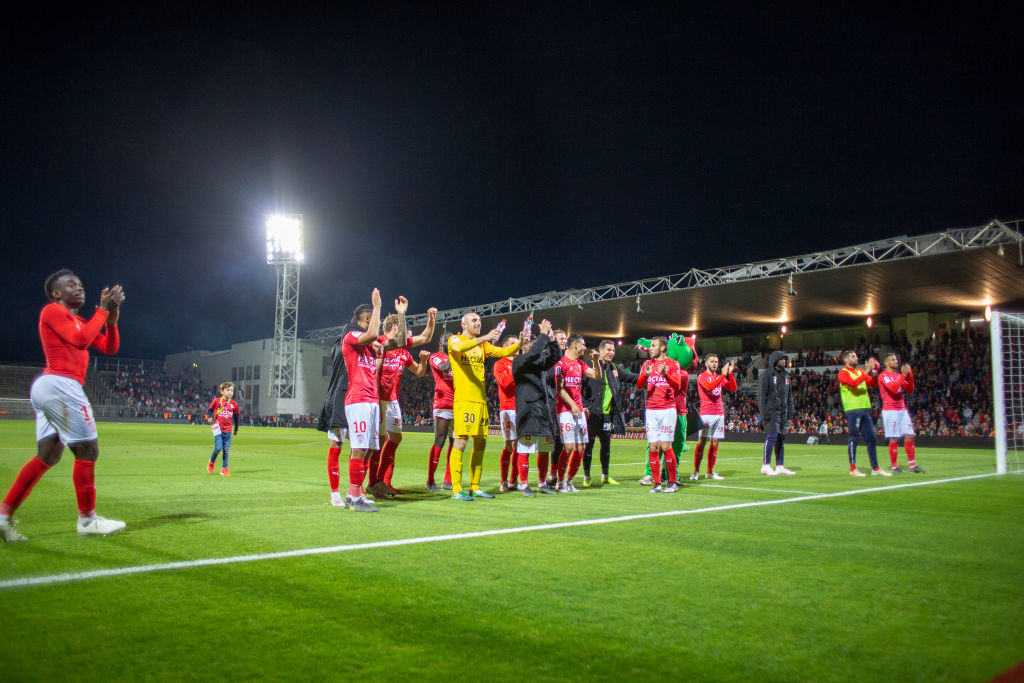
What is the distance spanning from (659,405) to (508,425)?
208 cm

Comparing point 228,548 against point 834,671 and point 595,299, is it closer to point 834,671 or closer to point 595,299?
point 834,671

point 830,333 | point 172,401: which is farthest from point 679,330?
point 172,401

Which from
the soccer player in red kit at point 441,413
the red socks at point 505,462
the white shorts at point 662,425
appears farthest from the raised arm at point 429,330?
the white shorts at point 662,425

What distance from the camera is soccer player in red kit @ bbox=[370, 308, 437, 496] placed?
766 cm

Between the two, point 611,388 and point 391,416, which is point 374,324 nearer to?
point 391,416

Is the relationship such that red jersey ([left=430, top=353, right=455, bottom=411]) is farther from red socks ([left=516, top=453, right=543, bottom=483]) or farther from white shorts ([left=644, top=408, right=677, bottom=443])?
white shorts ([left=644, top=408, right=677, bottom=443])

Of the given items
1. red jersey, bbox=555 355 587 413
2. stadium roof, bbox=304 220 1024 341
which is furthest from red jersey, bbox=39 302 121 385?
stadium roof, bbox=304 220 1024 341

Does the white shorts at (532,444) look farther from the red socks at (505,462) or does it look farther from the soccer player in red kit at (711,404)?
the soccer player in red kit at (711,404)

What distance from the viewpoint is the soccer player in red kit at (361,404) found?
21.0ft

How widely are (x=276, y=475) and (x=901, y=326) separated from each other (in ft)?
105

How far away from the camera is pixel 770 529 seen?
527 cm

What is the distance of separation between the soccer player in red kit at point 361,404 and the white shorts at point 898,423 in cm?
903

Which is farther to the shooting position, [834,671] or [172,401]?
[172,401]

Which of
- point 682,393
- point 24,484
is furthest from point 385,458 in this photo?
point 682,393
